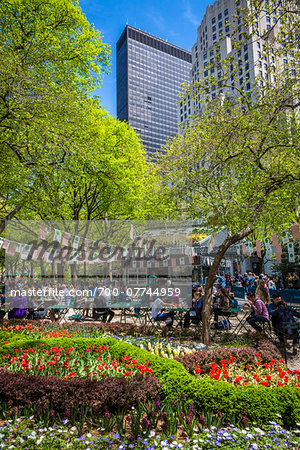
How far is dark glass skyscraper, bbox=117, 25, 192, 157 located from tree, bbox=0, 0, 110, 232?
11662 cm

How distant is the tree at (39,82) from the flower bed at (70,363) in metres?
5.47

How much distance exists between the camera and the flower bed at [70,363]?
4.96 m

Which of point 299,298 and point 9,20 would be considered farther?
point 299,298

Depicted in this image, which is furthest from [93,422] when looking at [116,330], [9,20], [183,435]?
[9,20]

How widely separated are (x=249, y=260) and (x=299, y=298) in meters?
38.0

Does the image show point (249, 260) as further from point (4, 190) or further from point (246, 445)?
point (246, 445)

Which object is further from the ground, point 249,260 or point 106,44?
point 106,44

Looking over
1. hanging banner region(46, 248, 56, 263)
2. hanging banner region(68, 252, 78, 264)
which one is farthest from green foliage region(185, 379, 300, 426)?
hanging banner region(46, 248, 56, 263)

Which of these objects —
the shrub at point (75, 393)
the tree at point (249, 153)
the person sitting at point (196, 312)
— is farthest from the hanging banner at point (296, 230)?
the shrub at point (75, 393)

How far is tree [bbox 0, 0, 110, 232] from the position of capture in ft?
28.3

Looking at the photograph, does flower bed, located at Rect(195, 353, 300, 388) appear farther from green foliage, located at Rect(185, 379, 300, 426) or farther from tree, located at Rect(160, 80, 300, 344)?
tree, located at Rect(160, 80, 300, 344)

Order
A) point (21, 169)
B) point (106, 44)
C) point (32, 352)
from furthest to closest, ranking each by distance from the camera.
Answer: point (106, 44), point (21, 169), point (32, 352)

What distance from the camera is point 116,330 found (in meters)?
9.12

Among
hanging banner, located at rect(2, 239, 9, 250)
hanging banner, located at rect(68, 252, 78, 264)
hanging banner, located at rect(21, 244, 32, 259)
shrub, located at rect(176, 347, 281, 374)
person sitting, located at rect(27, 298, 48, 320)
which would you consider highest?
hanging banner, located at rect(2, 239, 9, 250)
